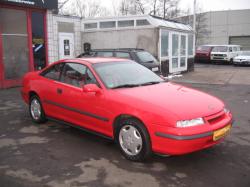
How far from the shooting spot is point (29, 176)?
4133mm

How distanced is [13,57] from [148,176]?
30.5 ft

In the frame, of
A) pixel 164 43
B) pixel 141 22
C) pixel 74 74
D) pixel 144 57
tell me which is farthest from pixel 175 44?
pixel 74 74

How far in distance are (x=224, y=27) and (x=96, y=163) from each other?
144 feet

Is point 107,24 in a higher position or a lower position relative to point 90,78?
higher

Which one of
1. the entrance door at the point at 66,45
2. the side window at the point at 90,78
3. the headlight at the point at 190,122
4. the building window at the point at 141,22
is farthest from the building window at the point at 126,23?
the headlight at the point at 190,122

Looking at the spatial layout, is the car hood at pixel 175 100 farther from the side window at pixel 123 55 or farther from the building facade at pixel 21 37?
the building facade at pixel 21 37

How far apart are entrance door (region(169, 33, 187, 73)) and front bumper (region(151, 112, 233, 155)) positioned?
1284 centimetres

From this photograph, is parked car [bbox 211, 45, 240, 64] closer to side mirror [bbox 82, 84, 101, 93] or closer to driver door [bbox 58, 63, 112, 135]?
driver door [bbox 58, 63, 112, 135]

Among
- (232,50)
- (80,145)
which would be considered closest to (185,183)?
(80,145)

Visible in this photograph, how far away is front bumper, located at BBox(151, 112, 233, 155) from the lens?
4.10m

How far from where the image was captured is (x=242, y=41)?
43.3m

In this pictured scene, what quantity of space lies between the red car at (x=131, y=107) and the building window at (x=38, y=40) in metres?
6.53

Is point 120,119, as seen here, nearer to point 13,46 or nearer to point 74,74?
point 74,74

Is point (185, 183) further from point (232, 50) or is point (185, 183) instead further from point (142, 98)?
point (232, 50)
